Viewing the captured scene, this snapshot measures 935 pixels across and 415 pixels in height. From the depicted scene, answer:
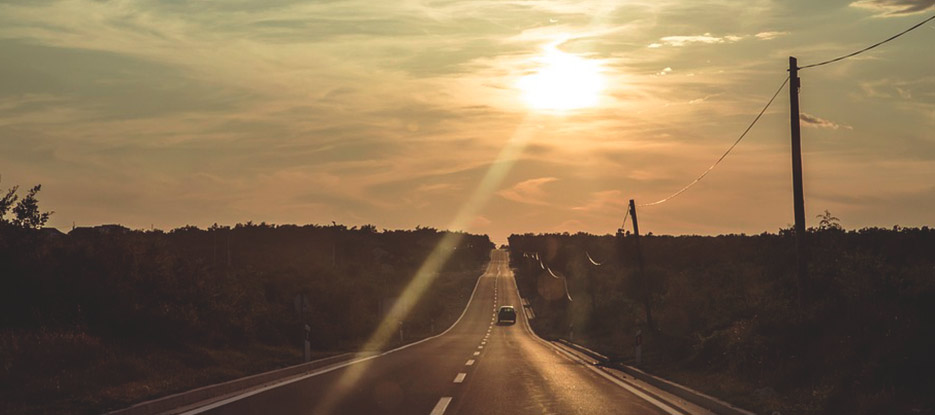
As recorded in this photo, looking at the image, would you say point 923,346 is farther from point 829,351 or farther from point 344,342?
point 344,342

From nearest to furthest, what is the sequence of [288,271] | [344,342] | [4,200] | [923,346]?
[923,346] < [4,200] < [344,342] < [288,271]

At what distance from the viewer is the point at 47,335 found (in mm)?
19734

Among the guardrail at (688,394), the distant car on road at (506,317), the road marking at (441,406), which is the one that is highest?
the road marking at (441,406)

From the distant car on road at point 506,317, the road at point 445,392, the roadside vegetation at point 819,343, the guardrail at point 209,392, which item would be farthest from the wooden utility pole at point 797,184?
the distant car on road at point 506,317

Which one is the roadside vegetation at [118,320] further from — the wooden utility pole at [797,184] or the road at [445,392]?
the wooden utility pole at [797,184]

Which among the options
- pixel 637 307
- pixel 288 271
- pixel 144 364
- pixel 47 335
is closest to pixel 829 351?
pixel 144 364

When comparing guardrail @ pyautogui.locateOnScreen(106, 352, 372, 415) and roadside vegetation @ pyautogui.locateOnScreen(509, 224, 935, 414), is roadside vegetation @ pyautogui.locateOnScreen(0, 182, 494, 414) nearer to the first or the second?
guardrail @ pyautogui.locateOnScreen(106, 352, 372, 415)

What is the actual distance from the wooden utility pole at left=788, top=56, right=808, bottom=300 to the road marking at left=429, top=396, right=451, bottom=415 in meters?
11.7

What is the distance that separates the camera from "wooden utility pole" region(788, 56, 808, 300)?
2256 centimetres

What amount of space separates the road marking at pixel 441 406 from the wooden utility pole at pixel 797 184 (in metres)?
11.7

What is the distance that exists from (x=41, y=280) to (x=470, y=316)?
90.7 m

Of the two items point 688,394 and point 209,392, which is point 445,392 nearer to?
point 209,392

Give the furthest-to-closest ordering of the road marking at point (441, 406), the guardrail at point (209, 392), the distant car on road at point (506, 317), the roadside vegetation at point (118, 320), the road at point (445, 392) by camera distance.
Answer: the distant car on road at point (506, 317) < the roadside vegetation at point (118, 320) < the road at point (445, 392) < the road marking at point (441, 406) < the guardrail at point (209, 392)

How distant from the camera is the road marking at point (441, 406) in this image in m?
13.7
